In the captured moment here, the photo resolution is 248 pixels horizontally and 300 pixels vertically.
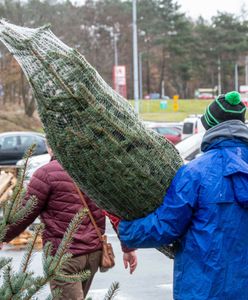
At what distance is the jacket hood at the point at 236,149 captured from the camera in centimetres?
312

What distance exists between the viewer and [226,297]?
3.08 metres

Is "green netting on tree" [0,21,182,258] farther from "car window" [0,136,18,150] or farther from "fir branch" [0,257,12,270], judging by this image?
"car window" [0,136,18,150]

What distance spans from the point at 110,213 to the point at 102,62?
61.0 meters

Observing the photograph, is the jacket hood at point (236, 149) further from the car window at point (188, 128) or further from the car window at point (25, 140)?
the car window at point (188, 128)

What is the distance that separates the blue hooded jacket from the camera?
3.07 meters

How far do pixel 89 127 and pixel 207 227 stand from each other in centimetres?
62

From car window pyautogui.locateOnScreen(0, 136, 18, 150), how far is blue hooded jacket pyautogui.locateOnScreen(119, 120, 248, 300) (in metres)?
22.2

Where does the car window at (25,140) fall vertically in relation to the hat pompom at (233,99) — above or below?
below

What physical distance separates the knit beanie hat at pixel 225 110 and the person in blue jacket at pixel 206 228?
0.71 feet

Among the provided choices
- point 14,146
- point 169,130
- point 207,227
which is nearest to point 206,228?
point 207,227

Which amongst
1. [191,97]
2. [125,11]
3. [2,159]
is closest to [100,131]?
[2,159]

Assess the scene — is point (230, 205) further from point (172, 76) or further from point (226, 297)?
point (172, 76)

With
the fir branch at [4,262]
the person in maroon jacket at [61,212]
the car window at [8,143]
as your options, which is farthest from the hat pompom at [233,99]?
the car window at [8,143]

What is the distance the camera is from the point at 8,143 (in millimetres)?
25156
